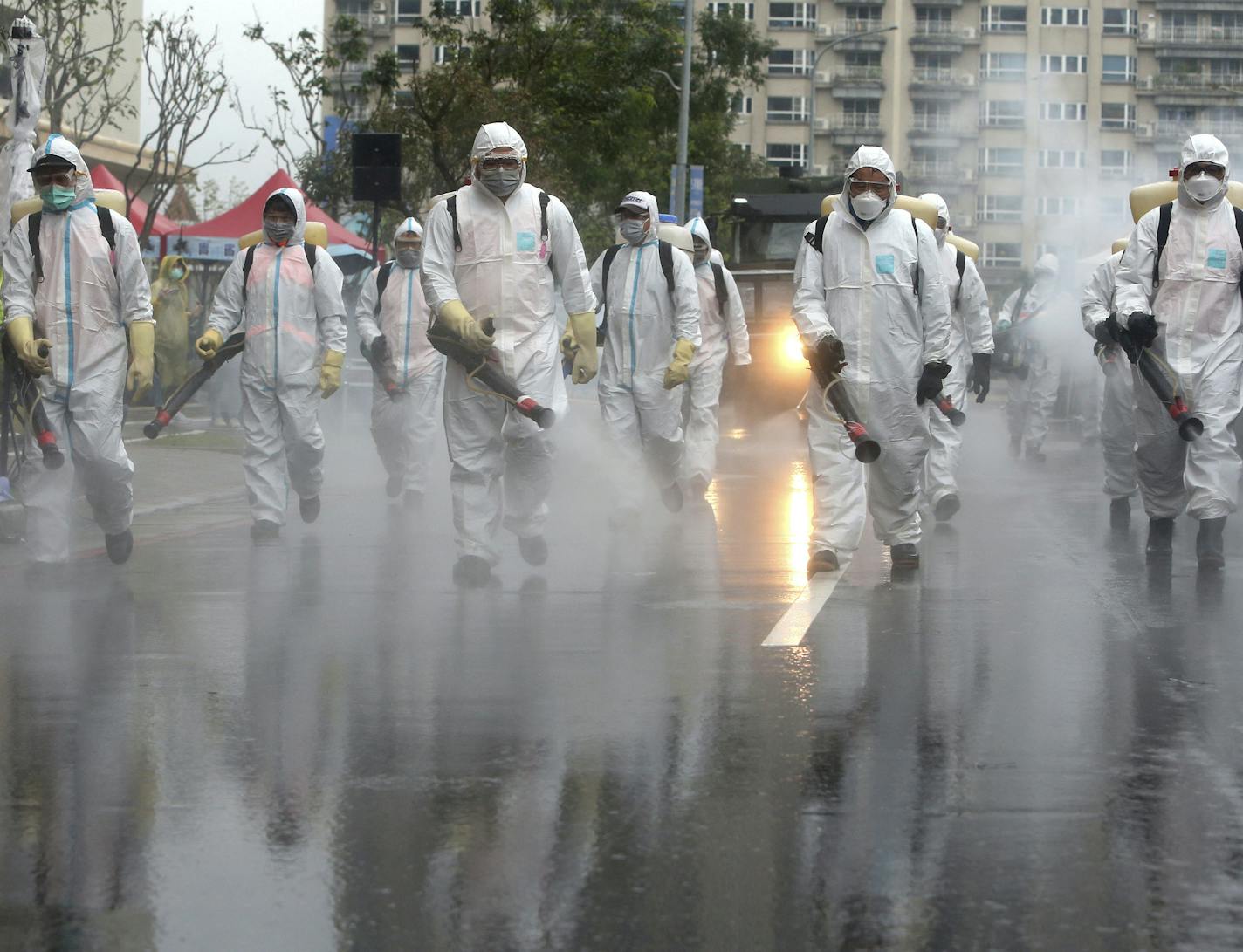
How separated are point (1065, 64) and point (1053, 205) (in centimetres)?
983

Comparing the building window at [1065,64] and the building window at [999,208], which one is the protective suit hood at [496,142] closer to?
the building window at [999,208]

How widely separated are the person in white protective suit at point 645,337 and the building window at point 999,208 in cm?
9060

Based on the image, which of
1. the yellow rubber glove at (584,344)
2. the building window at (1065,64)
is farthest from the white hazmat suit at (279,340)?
the building window at (1065,64)

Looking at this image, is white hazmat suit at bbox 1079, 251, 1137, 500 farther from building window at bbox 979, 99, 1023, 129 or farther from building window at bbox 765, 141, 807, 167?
building window at bbox 979, 99, 1023, 129

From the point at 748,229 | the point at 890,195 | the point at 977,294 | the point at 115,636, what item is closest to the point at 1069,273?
the point at 748,229

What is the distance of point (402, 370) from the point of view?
46.7 ft

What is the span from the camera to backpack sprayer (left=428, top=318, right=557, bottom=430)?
373 inches

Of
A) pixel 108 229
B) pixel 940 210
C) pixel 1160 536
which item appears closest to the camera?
pixel 108 229

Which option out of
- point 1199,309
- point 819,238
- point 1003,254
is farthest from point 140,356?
point 1003,254

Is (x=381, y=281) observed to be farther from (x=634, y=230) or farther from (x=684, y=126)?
(x=684, y=126)

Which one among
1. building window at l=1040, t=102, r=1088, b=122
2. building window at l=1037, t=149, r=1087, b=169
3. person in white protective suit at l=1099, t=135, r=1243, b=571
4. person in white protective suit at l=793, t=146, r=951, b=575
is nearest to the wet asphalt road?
person in white protective suit at l=793, t=146, r=951, b=575

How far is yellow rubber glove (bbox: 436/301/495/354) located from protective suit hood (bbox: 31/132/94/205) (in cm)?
187

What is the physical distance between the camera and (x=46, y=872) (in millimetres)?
4477

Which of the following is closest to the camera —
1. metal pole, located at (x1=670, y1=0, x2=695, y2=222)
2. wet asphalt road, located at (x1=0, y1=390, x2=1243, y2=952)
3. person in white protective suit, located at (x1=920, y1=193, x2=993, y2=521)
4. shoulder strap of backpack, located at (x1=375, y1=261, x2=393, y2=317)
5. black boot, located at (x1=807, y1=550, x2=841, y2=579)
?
wet asphalt road, located at (x1=0, y1=390, x2=1243, y2=952)
